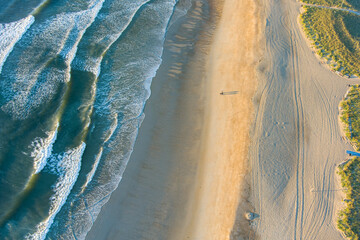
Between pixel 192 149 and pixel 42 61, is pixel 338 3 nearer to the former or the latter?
pixel 192 149

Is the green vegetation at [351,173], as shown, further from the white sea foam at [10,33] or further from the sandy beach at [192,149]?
the white sea foam at [10,33]

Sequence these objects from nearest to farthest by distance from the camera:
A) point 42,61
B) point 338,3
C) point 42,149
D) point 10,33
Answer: point 42,149
point 42,61
point 10,33
point 338,3

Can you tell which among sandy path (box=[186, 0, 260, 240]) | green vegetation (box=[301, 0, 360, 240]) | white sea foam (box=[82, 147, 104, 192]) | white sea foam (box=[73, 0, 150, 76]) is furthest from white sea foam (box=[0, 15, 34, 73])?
green vegetation (box=[301, 0, 360, 240])

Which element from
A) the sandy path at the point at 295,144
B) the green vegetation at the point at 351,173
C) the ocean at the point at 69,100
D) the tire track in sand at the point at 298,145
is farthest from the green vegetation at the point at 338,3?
the ocean at the point at 69,100

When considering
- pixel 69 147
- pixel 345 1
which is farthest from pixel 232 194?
pixel 345 1

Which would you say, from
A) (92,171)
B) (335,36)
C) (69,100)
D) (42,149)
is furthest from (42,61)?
(335,36)

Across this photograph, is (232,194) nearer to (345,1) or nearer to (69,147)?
(69,147)
